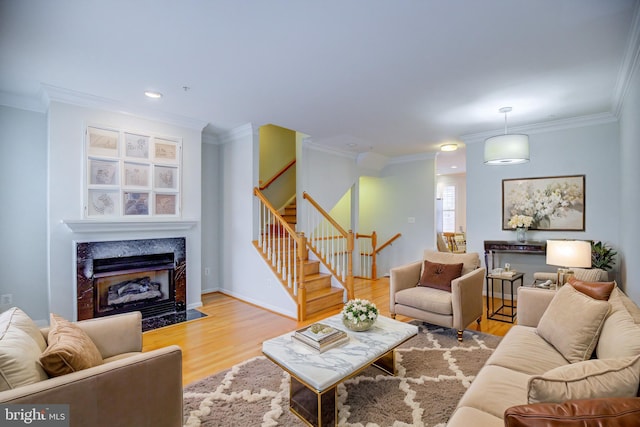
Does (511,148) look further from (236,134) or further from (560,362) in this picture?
(236,134)

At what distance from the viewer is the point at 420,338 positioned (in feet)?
10.7

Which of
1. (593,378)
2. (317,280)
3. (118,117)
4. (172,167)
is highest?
(118,117)

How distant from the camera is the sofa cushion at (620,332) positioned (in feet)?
4.66

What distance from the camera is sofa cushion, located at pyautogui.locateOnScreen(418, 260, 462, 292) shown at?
11.7 ft

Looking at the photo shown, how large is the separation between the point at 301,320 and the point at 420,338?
1.44 m

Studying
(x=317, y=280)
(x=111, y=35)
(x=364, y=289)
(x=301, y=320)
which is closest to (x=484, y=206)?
(x=364, y=289)

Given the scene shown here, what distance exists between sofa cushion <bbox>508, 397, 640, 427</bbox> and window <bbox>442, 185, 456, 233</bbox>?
31.3ft

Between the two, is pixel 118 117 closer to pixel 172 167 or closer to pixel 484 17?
pixel 172 167

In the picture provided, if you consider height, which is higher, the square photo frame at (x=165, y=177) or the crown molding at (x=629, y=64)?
the crown molding at (x=629, y=64)

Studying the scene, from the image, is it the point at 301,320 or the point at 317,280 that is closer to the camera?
the point at 301,320

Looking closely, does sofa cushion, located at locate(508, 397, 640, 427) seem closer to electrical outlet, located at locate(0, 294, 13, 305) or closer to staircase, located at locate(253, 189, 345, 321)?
staircase, located at locate(253, 189, 345, 321)

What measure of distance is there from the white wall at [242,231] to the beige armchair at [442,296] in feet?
4.91

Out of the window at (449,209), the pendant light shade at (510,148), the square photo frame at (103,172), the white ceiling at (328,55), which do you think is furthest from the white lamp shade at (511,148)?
the window at (449,209)

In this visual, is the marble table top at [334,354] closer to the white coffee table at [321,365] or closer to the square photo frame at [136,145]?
the white coffee table at [321,365]
